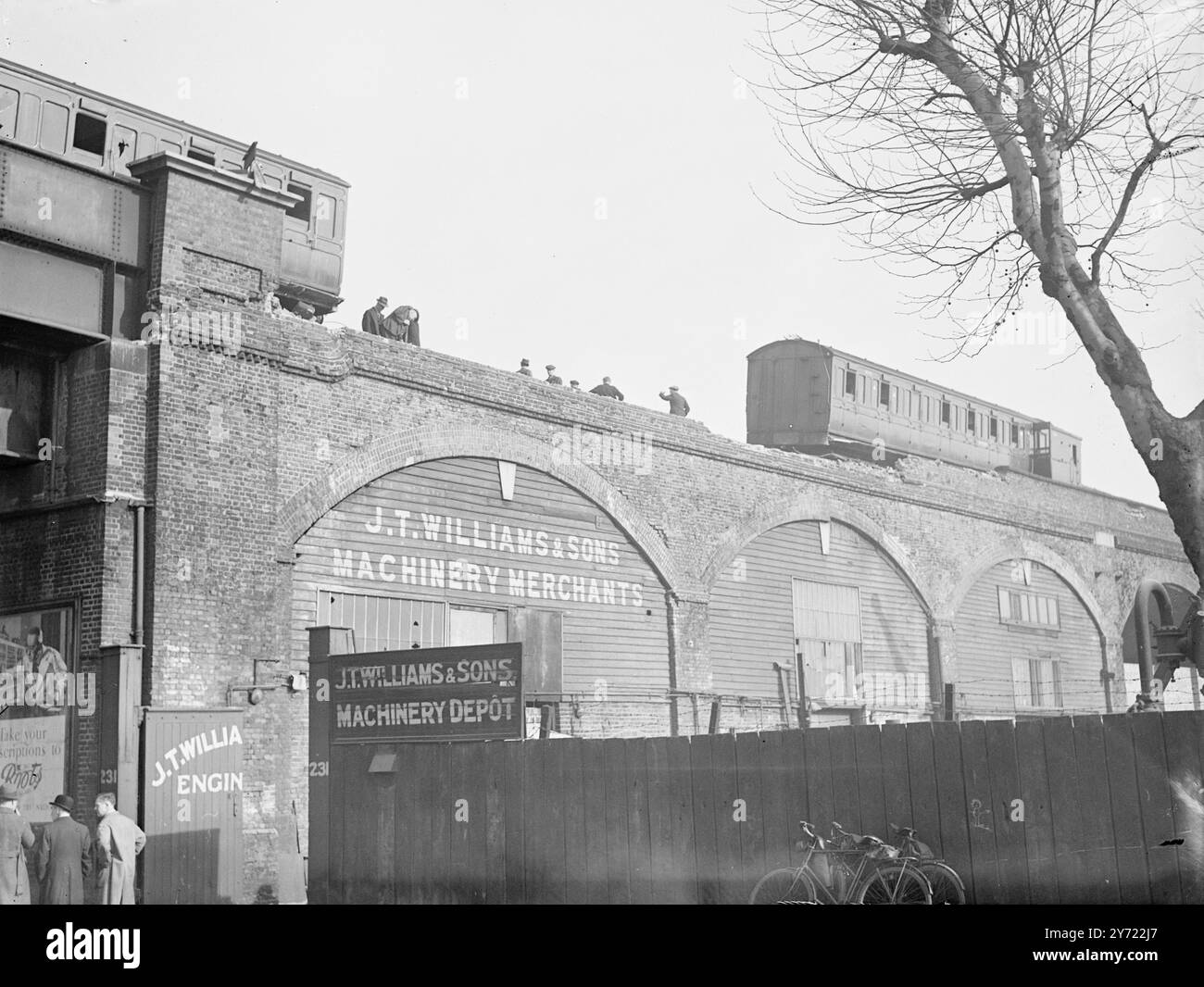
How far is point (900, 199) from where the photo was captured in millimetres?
11367

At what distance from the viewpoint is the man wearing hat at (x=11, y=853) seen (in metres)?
12.5

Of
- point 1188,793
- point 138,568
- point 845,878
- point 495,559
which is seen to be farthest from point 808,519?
point 1188,793

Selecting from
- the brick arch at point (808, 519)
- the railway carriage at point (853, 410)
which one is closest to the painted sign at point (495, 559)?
the brick arch at point (808, 519)

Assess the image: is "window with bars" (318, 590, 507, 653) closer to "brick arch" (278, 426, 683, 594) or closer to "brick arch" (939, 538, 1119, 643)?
"brick arch" (278, 426, 683, 594)

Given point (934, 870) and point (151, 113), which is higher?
point (151, 113)

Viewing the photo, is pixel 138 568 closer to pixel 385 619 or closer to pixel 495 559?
pixel 385 619

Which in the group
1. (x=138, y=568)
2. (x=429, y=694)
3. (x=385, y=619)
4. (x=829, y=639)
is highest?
(x=829, y=639)

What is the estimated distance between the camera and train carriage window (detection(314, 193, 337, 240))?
905 inches

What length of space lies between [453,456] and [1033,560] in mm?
17755

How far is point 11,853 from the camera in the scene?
12.6 m

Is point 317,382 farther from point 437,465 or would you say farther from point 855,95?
point 855,95

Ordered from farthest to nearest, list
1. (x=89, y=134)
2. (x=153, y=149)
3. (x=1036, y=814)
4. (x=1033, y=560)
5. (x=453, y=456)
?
(x=1033, y=560)
(x=153, y=149)
(x=89, y=134)
(x=453, y=456)
(x=1036, y=814)

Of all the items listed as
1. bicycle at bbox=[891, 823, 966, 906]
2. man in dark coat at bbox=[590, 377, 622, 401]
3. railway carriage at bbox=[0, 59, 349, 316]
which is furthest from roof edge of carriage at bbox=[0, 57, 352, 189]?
bicycle at bbox=[891, 823, 966, 906]
